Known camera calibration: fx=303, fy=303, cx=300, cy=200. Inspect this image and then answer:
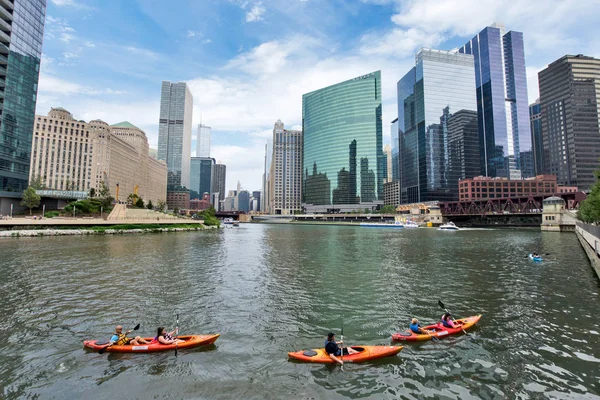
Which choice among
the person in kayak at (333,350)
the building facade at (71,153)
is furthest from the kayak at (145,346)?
the building facade at (71,153)

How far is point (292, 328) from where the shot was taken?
55.2ft

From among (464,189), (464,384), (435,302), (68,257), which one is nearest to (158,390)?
(464,384)

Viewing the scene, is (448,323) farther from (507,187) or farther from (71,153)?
(507,187)

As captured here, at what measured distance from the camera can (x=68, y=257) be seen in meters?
39.8

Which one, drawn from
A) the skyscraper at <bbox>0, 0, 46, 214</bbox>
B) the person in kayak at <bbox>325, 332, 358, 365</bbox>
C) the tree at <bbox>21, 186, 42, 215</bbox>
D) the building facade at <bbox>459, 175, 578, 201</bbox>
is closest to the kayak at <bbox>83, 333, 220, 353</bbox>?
the person in kayak at <bbox>325, 332, 358, 365</bbox>

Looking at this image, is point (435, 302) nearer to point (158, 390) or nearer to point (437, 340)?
point (437, 340)

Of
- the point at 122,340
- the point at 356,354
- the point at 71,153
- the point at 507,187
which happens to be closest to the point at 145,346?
the point at 122,340

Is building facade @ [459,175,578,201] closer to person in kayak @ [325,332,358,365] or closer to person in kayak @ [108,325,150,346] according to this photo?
person in kayak @ [325,332,358,365]

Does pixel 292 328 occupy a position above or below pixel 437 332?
below

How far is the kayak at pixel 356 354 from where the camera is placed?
1305 cm

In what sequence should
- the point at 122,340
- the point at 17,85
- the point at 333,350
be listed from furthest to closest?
the point at 17,85 → the point at 122,340 → the point at 333,350

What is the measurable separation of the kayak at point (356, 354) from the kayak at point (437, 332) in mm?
1575

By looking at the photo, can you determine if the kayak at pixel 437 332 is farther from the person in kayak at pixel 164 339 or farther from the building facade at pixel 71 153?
the building facade at pixel 71 153

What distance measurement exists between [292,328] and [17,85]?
4896 inches
